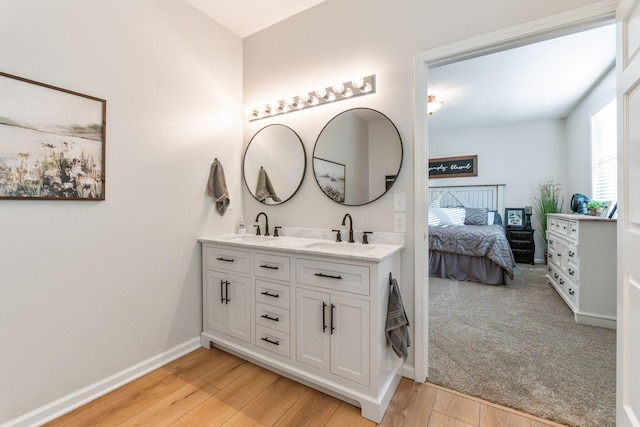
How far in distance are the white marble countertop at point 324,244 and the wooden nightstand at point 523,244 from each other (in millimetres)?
4666

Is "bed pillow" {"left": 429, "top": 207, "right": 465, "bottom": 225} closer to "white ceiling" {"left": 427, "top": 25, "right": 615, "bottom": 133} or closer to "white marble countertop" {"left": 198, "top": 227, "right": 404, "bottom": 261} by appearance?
"white ceiling" {"left": 427, "top": 25, "right": 615, "bottom": 133}

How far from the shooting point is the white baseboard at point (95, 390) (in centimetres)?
151

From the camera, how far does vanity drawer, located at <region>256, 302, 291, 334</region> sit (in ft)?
6.20

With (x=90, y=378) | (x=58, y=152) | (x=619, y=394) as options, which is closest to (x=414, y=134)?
(x=619, y=394)

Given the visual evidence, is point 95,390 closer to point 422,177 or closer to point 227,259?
point 227,259

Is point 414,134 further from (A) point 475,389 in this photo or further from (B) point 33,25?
(B) point 33,25

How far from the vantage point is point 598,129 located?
3.87 metres

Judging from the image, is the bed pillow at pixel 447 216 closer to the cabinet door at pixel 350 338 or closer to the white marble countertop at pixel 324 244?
the white marble countertop at pixel 324 244

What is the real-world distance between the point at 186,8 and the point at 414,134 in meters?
2.07

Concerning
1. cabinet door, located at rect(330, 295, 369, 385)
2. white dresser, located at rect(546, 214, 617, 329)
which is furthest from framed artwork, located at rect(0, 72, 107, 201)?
white dresser, located at rect(546, 214, 617, 329)

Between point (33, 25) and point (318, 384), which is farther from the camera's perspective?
point (318, 384)

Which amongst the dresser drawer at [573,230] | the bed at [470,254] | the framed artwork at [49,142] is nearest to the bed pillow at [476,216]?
the bed at [470,254]

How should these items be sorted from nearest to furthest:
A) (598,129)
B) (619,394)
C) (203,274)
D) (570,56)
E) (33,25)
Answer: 1. (619,394)
2. (33,25)
3. (203,274)
4. (570,56)
5. (598,129)

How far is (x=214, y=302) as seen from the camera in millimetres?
2299
